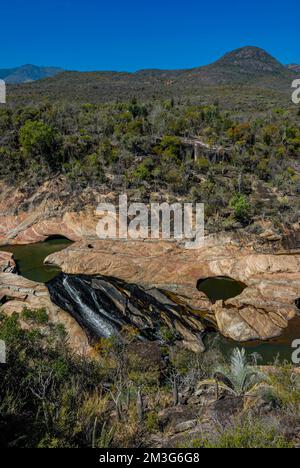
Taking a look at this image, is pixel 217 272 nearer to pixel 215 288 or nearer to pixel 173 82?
pixel 215 288

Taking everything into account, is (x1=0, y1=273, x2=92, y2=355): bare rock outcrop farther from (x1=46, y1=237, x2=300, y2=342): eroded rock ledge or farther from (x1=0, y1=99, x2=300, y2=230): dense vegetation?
(x1=0, y1=99, x2=300, y2=230): dense vegetation

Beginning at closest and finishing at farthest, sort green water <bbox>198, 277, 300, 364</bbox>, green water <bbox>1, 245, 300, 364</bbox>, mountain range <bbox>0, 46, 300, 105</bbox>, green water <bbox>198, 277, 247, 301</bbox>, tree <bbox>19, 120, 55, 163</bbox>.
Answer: green water <bbox>198, 277, 300, 364</bbox>, green water <bbox>1, 245, 300, 364</bbox>, green water <bbox>198, 277, 247, 301</bbox>, tree <bbox>19, 120, 55, 163</bbox>, mountain range <bbox>0, 46, 300, 105</bbox>

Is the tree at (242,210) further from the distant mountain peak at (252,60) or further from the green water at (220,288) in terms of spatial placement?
the distant mountain peak at (252,60)

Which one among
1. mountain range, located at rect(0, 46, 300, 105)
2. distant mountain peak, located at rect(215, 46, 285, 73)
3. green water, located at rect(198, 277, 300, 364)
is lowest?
green water, located at rect(198, 277, 300, 364)

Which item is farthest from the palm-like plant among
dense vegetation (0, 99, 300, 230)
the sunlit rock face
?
the sunlit rock face

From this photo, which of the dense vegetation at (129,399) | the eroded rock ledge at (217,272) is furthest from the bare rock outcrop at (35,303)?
the eroded rock ledge at (217,272)
